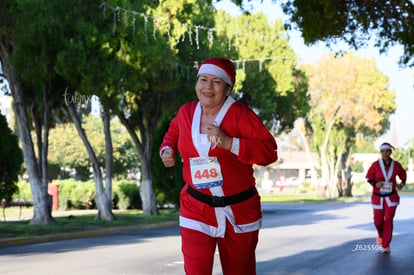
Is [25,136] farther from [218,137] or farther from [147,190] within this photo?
[218,137]

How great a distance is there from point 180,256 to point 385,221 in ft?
11.3

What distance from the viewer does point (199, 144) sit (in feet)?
18.2

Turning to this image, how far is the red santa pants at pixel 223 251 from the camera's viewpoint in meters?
5.50

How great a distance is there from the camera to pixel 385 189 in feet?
48.6

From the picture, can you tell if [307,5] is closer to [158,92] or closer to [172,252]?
[172,252]

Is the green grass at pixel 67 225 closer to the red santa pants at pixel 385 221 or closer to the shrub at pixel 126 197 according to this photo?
the red santa pants at pixel 385 221

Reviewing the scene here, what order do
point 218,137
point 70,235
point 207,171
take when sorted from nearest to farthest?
1. point 218,137
2. point 207,171
3. point 70,235

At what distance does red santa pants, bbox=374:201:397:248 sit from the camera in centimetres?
1471

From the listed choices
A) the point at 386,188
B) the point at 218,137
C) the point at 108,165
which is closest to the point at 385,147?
the point at 386,188

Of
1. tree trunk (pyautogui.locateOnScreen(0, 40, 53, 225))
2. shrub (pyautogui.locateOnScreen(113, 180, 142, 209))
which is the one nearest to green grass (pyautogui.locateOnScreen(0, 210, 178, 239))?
tree trunk (pyautogui.locateOnScreen(0, 40, 53, 225))

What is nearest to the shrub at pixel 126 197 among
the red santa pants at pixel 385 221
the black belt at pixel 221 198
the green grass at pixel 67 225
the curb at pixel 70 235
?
the green grass at pixel 67 225

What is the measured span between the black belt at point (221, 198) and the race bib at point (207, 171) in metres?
0.08

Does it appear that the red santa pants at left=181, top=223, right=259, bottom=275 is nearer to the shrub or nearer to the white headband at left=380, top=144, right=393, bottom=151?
the white headband at left=380, top=144, right=393, bottom=151

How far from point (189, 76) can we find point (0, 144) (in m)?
8.93
